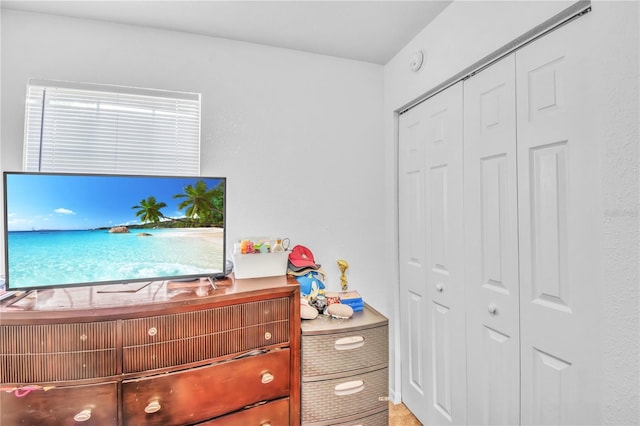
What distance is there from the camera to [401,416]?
202 cm

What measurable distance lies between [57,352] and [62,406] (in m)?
0.22

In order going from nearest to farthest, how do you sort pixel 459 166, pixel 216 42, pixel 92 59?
pixel 459 166 → pixel 92 59 → pixel 216 42

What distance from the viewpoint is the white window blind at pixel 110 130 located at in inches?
66.6

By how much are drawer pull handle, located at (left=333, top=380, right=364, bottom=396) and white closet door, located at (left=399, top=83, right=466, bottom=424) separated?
1.70 ft

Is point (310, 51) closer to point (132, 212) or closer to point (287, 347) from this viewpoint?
point (132, 212)

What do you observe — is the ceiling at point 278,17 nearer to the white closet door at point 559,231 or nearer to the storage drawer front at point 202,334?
the white closet door at point 559,231

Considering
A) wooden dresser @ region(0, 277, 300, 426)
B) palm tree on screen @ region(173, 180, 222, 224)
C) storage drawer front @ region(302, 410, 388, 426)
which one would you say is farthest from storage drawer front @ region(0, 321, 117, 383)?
storage drawer front @ region(302, 410, 388, 426)

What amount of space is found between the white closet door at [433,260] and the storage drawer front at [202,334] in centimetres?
93

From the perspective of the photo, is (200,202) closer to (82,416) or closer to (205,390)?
(205,390)

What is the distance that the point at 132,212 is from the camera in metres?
1.50

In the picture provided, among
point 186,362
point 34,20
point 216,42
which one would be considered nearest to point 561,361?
point 186,362

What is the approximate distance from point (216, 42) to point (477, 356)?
7.94 feet

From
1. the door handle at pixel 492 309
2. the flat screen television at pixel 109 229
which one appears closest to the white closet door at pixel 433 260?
the door handle at pixel 492 309

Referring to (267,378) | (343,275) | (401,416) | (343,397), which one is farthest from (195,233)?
(401,416)
